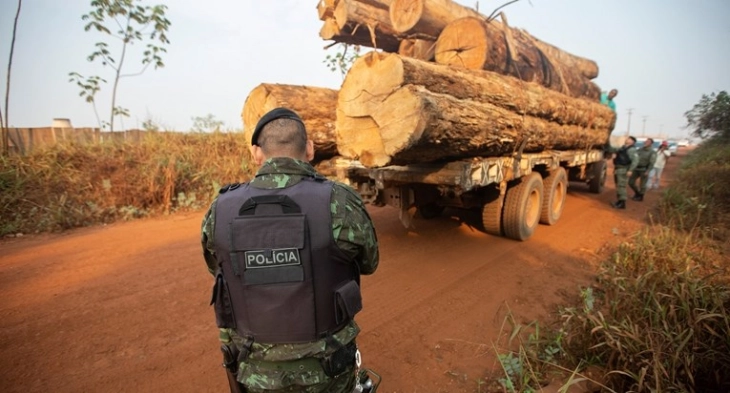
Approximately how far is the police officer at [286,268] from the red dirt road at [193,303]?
3.60ft

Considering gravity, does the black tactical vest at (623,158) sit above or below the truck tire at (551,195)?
above

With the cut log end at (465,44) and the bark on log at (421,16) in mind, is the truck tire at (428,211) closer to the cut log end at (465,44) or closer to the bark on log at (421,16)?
the cut log end at (465,44)

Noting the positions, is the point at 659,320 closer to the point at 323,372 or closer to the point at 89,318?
the point at 323,372

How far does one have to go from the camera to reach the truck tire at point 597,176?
7.96 metres

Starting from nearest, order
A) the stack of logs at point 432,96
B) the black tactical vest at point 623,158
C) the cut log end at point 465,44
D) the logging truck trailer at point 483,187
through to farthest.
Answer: the stack of logs at point 432,96
the logging truck trailer at point 483,187
the cut log end at point 465,44
the black tactical vest at point 623,158

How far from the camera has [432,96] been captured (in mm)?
2670

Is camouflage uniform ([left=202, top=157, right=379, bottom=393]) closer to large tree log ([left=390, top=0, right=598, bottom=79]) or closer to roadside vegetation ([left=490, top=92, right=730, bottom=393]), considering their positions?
roadside vegetation ([left=490, top=92, right=730, bottom=393])

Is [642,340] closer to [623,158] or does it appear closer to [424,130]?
[424,130]

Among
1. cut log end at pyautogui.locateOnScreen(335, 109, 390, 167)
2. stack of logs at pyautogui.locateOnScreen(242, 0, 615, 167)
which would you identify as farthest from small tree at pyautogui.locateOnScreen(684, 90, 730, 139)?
cut log end at pyautogui.locateOnScreen(335, 109, 390, 167)

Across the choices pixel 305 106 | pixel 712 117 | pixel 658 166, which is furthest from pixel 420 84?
pixel 712 117

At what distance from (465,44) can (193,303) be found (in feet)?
15.0

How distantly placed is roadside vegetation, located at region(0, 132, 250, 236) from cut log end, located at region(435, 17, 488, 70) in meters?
5.13

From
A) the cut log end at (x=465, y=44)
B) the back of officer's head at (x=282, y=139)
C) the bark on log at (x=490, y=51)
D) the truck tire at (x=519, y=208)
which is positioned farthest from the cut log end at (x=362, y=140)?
the truck tire at (x=519, y=208)

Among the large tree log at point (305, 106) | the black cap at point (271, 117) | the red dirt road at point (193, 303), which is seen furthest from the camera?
the large tree log at point (305, 106)
